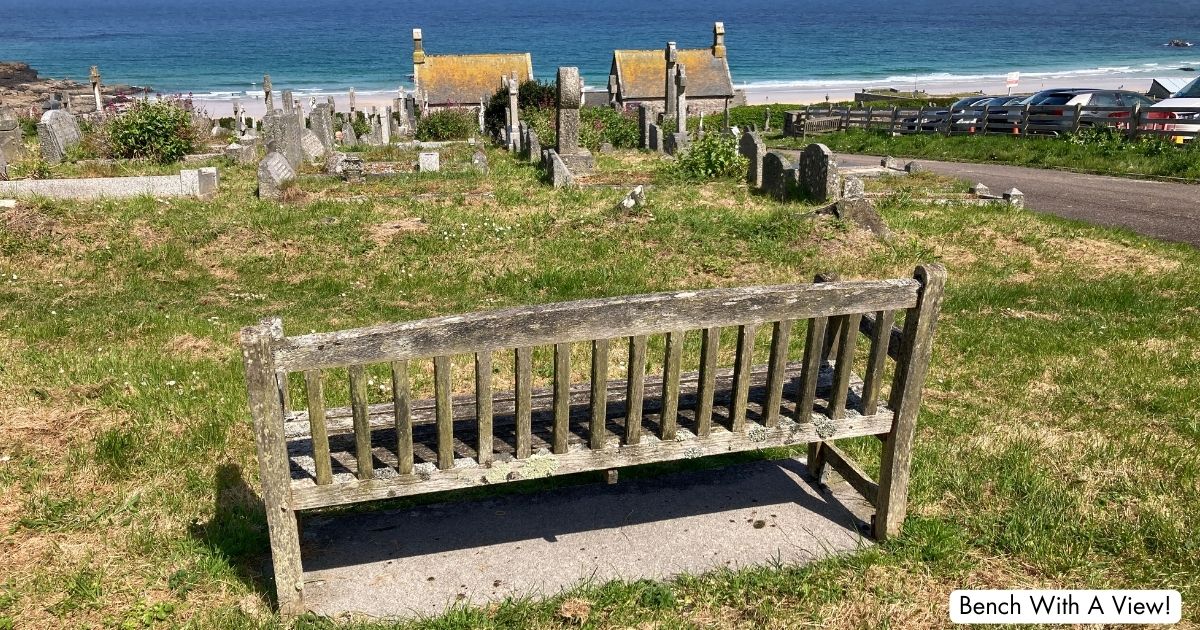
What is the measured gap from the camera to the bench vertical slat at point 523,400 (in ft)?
12.2

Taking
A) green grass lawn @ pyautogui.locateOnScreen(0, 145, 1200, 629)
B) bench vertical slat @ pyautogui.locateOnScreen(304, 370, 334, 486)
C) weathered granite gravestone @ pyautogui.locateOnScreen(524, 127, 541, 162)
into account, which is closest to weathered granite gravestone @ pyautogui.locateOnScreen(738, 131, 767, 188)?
green grass lawn @ pyautogui.locateOnScreen(0, 145, 1200, 629)

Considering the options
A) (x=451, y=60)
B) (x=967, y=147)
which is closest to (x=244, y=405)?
(x=967, y=147)

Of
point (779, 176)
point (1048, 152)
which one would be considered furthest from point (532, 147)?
point (1048, 152)

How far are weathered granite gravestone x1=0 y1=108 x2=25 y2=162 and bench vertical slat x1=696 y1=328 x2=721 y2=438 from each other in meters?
21.8

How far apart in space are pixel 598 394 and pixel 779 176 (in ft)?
40.5

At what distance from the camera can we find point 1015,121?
24.8 m

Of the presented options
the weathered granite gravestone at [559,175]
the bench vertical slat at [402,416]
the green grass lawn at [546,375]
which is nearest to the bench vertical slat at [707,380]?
the green grass lawn at [546,375]

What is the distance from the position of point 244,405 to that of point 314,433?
298 centimetres

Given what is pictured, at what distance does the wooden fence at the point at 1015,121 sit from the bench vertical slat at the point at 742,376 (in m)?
21.0

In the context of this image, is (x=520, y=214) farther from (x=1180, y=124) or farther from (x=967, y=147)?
(x=1180, y=124)

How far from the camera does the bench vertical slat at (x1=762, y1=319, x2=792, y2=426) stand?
4062 mm

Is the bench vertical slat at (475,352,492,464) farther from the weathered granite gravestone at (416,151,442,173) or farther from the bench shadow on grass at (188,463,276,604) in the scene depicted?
the weathered granite gravestone at (416,151,442,173)

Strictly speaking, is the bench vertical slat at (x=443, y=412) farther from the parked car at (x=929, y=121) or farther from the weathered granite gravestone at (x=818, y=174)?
the parked car at (x=929, y=121)

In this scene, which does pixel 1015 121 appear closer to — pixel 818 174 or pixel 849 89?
pixel 818 174
